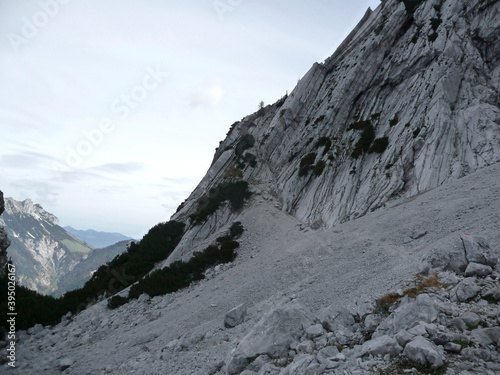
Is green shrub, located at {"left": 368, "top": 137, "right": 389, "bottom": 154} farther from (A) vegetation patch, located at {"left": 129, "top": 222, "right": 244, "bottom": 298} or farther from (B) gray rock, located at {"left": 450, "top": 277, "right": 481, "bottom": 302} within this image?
(B) gray rock, located at {"left": 450, "top": 277, "right": 481, "bottom": 302}

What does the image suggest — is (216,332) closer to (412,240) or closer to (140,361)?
(140,361)

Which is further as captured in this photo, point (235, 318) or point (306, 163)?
point (306, 163)

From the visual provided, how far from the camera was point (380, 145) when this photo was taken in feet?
95.2

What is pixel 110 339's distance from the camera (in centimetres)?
1872

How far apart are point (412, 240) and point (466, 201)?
174 inches

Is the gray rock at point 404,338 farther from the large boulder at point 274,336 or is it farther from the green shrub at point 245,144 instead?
the green shrub at point 245,144

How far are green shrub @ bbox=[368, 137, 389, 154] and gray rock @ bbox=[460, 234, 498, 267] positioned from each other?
18.5m

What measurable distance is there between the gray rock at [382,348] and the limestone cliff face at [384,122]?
18.6m

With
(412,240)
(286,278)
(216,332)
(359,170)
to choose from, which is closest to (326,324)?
(216,332)

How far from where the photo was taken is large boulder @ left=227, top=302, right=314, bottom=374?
970 centimetres

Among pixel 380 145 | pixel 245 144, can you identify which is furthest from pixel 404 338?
pixel 245 144

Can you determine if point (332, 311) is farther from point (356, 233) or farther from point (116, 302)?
point (116, 302)

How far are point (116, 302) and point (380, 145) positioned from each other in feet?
88.6

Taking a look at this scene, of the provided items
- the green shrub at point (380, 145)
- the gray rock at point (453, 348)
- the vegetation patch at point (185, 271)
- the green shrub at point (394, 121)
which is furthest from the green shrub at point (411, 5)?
the gray rock at point (453, 348)
